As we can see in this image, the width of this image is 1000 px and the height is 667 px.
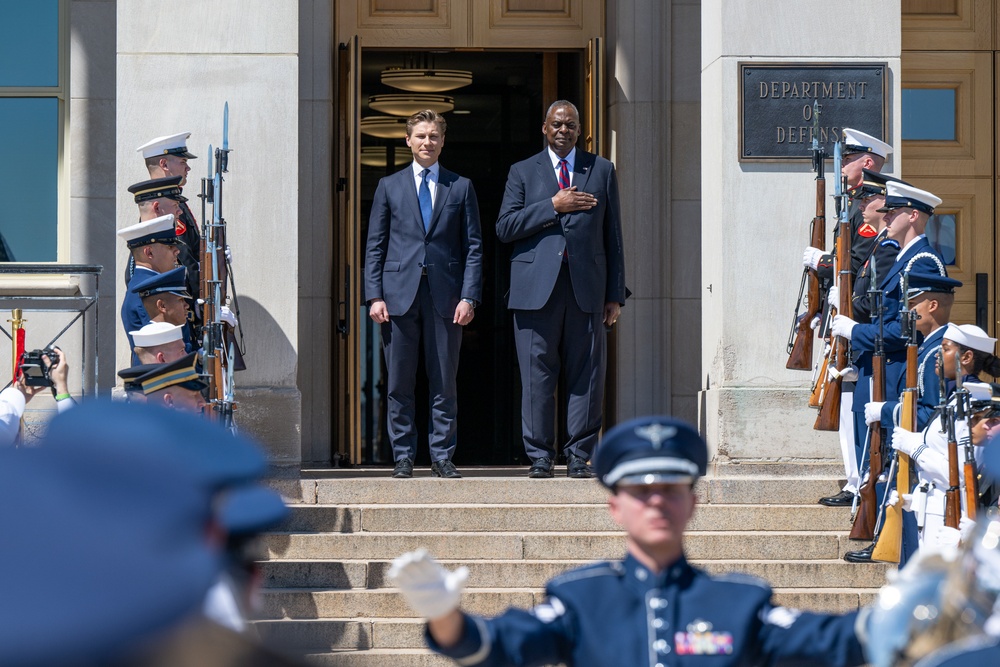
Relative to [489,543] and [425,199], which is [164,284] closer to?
[489,543]

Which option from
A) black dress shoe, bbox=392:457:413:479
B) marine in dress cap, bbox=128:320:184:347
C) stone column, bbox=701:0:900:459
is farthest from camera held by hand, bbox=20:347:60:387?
stone column, bbox=701:0:900:459

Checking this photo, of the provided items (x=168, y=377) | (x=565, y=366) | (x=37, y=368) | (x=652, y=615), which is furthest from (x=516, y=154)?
(x=652, y=615)

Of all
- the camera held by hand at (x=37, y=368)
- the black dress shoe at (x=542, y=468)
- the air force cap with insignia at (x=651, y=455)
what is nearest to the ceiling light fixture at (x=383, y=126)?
the black dress shoe at (x=542, y=468)

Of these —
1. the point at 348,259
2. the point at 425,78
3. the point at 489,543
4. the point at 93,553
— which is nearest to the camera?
the point at 93,553

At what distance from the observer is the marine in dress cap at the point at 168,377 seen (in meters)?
6.25

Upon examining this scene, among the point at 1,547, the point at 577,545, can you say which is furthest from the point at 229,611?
the point at 577,545

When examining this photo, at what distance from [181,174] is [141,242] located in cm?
105

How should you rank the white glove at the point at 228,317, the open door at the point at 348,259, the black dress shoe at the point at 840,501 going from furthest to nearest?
1. the open door at the point at 348,259
2. the black dress shoe at the point at 840,501
3. the white glove at the point at 228,317

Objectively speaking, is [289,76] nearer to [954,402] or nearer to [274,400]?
[274,400]

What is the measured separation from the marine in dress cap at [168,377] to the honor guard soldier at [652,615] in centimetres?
352

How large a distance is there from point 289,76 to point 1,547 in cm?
819

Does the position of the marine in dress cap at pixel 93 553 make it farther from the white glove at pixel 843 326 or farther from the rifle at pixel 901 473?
the white glove at pixel 843 326

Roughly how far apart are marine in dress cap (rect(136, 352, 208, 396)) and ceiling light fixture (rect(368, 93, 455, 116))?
707 cm

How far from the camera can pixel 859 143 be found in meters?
8.60
